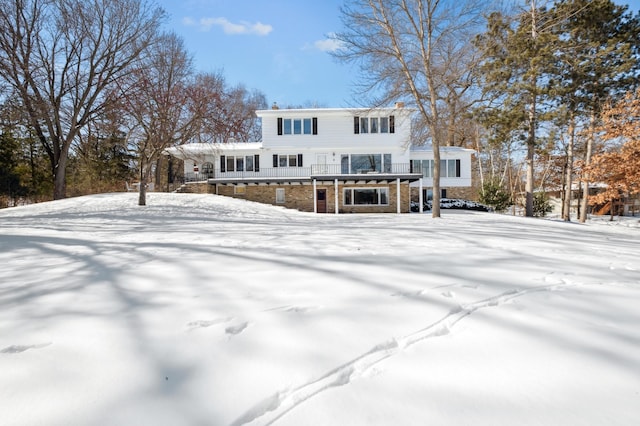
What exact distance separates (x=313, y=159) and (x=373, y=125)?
4503mm

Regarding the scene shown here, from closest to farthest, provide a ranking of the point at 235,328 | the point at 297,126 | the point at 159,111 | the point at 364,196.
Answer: the point at 235,328, the point at 159,111, the point at 364,196, the point at 297,126

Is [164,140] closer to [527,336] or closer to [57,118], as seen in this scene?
[57,118]

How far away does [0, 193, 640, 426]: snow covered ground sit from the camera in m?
1.31

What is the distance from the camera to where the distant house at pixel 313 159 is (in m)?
20.4

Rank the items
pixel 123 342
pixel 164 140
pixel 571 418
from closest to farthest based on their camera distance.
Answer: pixel 571 418 → pixel 123 342 → pixel 164 140

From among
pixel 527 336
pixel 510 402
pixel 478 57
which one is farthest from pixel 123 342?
pixel 478 57

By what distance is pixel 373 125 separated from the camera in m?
21.0

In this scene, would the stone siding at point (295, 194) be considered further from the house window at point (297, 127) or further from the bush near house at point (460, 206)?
the house window at point (297, 127)

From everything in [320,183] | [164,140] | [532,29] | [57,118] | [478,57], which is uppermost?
[532,29]

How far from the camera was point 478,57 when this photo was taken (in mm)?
14109

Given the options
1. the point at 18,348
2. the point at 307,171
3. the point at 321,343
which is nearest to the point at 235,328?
the point at 321,343

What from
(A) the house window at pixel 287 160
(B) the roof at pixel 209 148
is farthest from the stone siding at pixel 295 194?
(B) the roof at pixel 209 148

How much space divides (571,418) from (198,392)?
4.95ft

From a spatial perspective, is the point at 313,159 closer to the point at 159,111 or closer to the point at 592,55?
the point at 159,111
